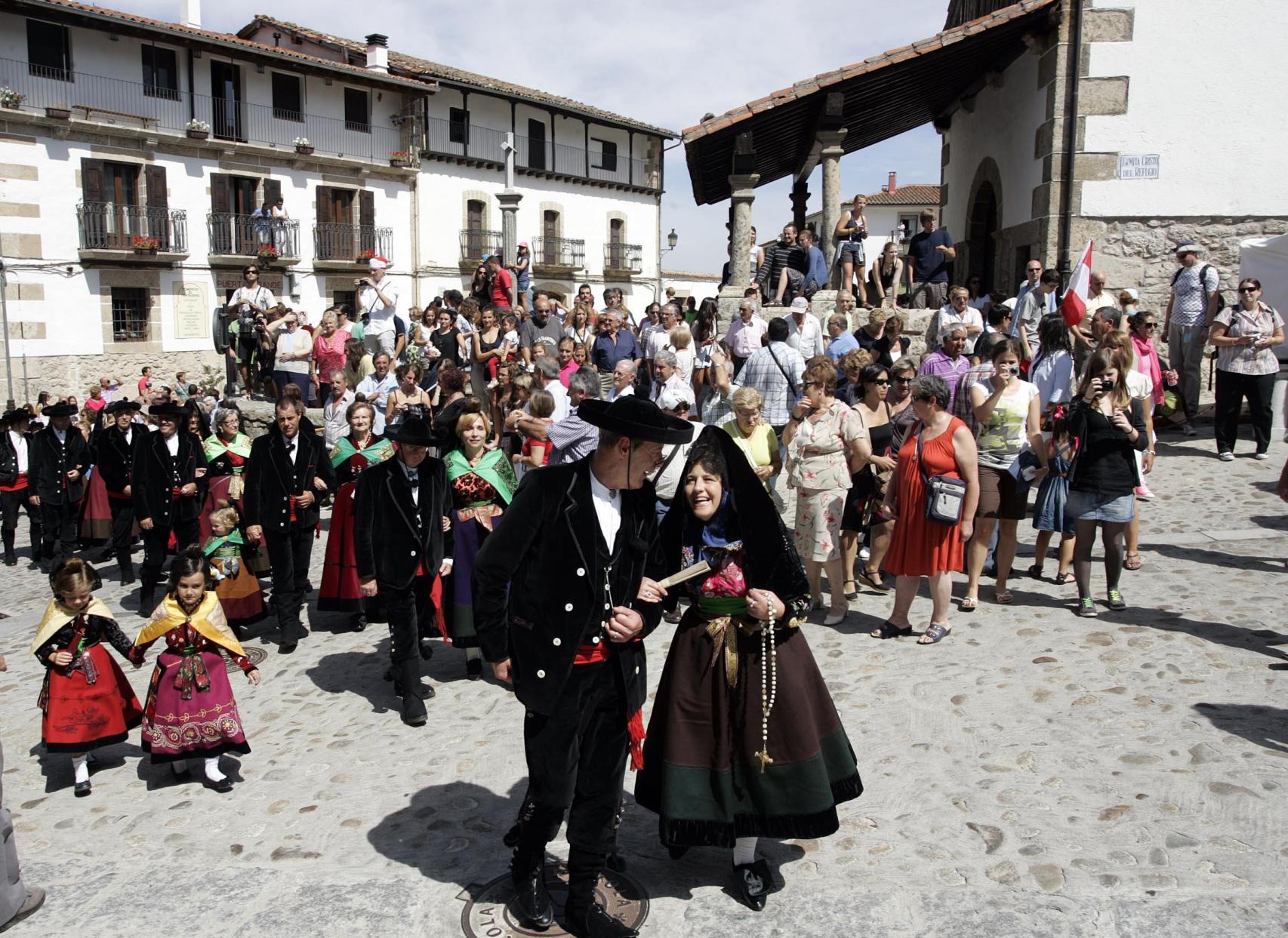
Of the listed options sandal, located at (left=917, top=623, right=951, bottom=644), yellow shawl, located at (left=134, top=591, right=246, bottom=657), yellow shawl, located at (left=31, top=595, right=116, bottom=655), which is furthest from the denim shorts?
yellow shawl, located at (left=31, top=595, right=116, bottom=655)

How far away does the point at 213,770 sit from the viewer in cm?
528

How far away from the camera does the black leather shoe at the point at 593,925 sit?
3.58 meters

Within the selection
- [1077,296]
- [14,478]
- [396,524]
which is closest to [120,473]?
[14,478]

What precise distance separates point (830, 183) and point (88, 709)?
11048 mm

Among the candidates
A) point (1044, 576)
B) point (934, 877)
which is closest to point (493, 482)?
point (934, 877)

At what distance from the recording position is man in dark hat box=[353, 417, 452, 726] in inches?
235

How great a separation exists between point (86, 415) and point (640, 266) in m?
31.8

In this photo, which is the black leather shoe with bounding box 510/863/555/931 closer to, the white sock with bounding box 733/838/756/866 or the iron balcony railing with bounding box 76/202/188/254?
the white sock with bounding box 733/838/756/866

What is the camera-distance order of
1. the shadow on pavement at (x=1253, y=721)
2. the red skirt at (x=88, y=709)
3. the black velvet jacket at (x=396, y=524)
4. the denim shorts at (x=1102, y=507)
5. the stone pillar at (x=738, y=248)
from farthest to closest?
the stone pillar at (x=738, y=248), the denim shorts at (x=1102, y=507), the black velvet jacket at (x=396, y=524), the red skirt at (x=88, y=709), the shadow on pavement at (x=1253, y=721)

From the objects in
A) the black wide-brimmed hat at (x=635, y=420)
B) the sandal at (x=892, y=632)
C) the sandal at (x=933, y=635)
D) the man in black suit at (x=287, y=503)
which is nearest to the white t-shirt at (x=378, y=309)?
the man in black suit at (x=287, y=503)

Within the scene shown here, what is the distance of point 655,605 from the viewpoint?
12.3ft

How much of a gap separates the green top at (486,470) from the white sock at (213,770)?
84.4 inches

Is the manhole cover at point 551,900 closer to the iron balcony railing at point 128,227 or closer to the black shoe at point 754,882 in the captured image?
the black shoe at point 754,882

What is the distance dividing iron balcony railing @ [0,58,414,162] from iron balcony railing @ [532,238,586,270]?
21.9 feet
